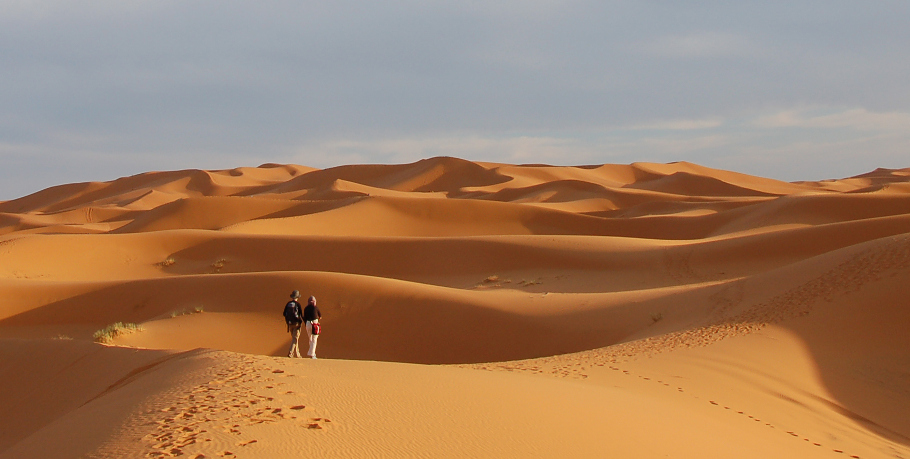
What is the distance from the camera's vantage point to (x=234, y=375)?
6.30 m

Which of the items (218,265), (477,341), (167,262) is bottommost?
(477,341)

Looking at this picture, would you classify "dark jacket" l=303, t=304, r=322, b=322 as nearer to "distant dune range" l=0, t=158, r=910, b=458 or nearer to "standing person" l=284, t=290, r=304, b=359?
"standing person" l=284, t=290, r=304, b=359

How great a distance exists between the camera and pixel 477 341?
15.5m

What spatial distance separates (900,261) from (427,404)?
36.9 feet

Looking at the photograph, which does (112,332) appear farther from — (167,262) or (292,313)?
(167,262)

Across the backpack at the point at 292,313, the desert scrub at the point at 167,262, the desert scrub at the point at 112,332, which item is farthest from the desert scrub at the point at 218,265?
the backpack at the point at 292,313

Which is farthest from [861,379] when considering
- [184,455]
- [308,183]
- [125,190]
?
[125,190]

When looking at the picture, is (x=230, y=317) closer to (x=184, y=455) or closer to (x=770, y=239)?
(x=184, y=455)

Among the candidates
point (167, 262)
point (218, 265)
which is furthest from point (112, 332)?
point (167, 262)

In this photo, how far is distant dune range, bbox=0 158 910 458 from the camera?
528 centimetres

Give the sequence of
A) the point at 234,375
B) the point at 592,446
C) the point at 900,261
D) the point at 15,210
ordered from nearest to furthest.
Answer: the point at 592,446 → the point at 234,375 → the point at 900,261 → the point at 15,210

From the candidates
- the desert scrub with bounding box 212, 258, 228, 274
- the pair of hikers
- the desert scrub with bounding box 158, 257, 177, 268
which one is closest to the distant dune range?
the desert scrub with bounding box 212, 258, 228, 274

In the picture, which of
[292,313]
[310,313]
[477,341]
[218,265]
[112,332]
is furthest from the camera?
[218,265]

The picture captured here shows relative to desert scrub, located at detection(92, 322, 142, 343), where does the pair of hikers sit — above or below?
above
